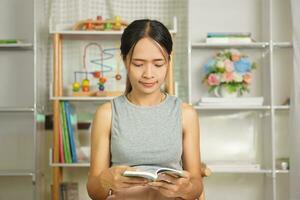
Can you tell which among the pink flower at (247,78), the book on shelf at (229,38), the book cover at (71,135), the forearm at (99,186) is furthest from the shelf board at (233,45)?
the forearm at (99,186)

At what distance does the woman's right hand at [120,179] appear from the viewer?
128 centimetres

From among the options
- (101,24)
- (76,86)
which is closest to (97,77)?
(76,86)

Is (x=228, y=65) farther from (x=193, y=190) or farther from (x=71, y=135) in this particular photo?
(x=193, y=190)

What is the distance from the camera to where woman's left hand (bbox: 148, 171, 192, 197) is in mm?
1300

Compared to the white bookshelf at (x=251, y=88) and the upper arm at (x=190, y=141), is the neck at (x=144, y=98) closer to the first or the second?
the upper arm at (x=190, y=141)

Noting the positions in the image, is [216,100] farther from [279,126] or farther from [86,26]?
[86,26]

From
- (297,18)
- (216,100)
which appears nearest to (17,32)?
(216,100)

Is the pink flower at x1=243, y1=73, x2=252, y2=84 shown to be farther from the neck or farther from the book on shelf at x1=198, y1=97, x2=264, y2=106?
the neck

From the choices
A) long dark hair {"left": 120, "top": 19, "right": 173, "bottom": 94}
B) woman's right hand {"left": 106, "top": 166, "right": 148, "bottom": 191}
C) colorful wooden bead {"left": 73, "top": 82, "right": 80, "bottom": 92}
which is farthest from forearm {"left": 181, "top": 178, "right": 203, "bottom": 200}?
colorful wooden bead {"left": 73, "top": 82, "right": 80, "bottom": 92}

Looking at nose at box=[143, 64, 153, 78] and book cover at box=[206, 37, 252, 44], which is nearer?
nose at box=[143, 64, 153, 78]

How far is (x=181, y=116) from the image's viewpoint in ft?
4.88

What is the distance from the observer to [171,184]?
1.31m

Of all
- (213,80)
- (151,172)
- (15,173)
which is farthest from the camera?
(213,80)

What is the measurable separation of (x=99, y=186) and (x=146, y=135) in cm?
20
